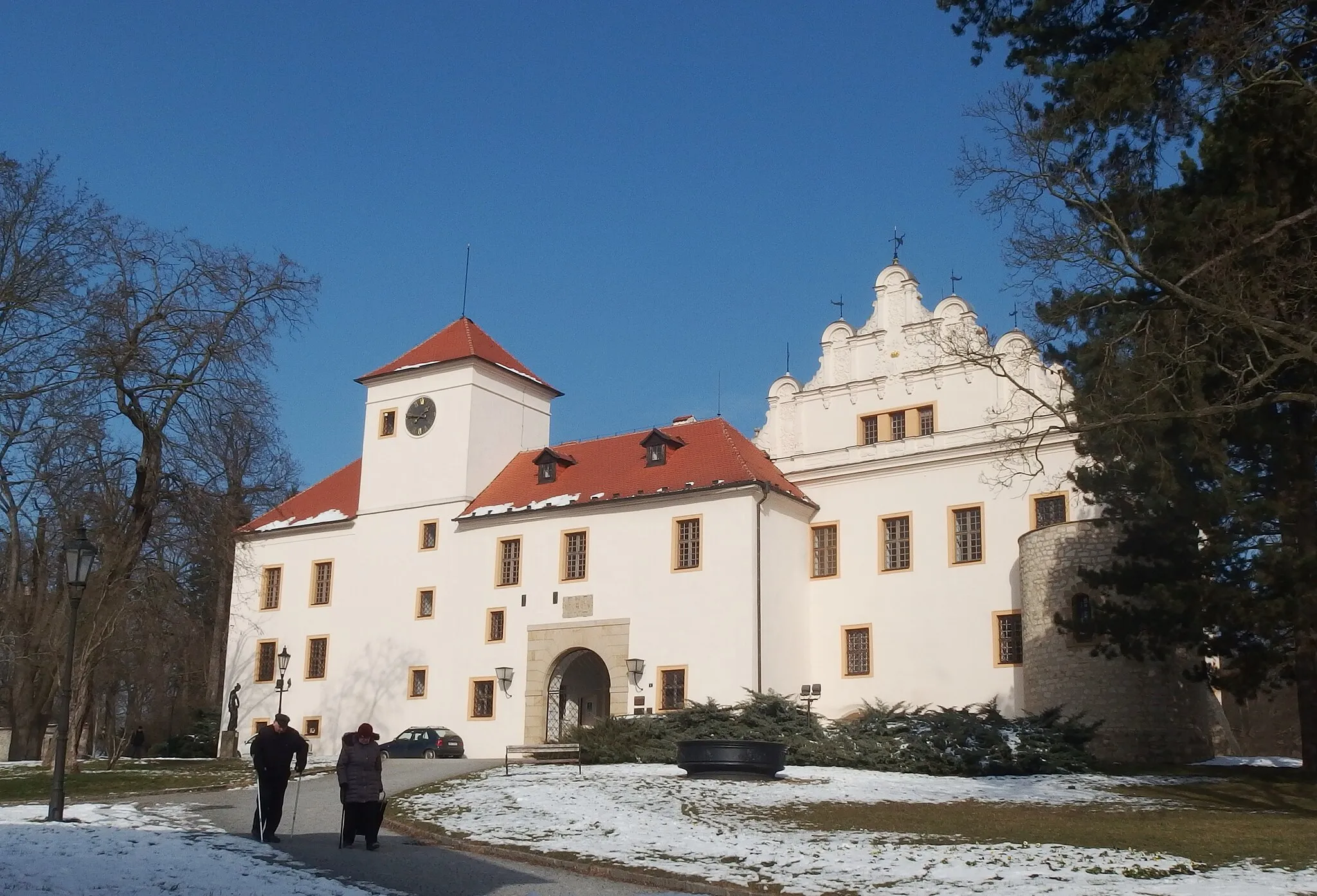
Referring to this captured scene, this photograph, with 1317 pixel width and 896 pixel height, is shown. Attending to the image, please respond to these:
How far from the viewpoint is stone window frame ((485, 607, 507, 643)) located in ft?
111

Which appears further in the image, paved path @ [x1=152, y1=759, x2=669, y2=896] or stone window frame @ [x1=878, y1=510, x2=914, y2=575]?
stone window frame @ [x1=878, y1=510, x2=914, y2=575]

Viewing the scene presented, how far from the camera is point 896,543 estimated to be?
3153cm

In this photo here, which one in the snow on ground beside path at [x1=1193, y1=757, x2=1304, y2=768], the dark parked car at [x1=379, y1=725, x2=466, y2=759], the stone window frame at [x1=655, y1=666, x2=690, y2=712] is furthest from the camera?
the dark parked car at [x1=379, y1=725, x2=466, y2=759]

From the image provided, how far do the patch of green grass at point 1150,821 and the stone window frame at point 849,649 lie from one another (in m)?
10.9

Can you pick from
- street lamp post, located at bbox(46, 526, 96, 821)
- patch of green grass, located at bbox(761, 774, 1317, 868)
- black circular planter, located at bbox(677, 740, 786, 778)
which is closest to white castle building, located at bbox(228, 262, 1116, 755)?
black circular planter, located at bbox(677, 740, 786, 778)

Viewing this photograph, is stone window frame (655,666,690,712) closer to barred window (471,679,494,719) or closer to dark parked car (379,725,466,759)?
barred window (471,679,494,719)

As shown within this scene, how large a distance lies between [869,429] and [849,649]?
5.47 meters

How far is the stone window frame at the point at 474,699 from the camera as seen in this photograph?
3331 cm

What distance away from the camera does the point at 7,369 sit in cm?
1872

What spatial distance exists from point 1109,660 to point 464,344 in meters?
20.1

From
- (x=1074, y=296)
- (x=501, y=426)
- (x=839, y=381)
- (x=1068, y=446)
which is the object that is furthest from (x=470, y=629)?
(x=1074, y=296)

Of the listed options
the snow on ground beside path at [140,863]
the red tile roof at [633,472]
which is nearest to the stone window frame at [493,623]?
the red tile roof at [633,472]

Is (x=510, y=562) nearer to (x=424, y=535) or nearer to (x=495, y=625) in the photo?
(x=495, y=625)

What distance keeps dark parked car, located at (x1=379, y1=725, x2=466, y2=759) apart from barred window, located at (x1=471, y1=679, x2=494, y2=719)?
1.11 m
